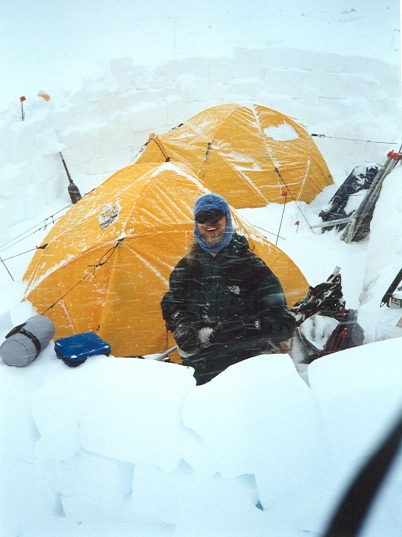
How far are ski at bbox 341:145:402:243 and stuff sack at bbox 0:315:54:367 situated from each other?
1.61m

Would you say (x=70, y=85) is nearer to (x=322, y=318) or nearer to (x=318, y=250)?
(x=318, y=250)

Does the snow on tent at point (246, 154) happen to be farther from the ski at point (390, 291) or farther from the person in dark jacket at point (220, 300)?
the person in dark jacket at point (220, 300)

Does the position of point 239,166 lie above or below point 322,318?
above

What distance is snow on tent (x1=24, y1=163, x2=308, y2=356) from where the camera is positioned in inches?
57.3

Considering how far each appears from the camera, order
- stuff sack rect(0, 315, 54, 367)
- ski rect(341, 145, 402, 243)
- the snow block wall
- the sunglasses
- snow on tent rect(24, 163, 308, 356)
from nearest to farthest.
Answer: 1. stuff sack rect(0, 315, 54, 367)
2. the sunglasses
3. snow on tent rect(24, 163, 308, 356)
4. the snow block wall
5. ski rect(341, 145, 402, 243)

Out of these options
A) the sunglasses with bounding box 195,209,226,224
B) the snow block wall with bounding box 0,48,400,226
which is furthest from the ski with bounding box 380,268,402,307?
the snow block wall with bounding box 0,48,400,226

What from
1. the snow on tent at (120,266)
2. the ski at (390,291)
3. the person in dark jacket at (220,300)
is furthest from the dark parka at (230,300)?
the snow on tent at (120,266)

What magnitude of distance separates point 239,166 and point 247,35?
95cm

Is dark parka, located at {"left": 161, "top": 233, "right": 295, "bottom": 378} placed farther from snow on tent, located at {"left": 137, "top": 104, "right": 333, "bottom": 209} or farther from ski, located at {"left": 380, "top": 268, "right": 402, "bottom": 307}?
snow on tent, located at {"left": 137, "top": 104, "right": 333, "bottom": 209}

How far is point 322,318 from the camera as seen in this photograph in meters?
1.34

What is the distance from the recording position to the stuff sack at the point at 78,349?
71cm

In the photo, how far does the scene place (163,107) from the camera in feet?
9.55

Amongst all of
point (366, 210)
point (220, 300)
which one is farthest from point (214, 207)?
point (366, 210)

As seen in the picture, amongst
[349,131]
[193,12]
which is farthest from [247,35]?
[349,131]
